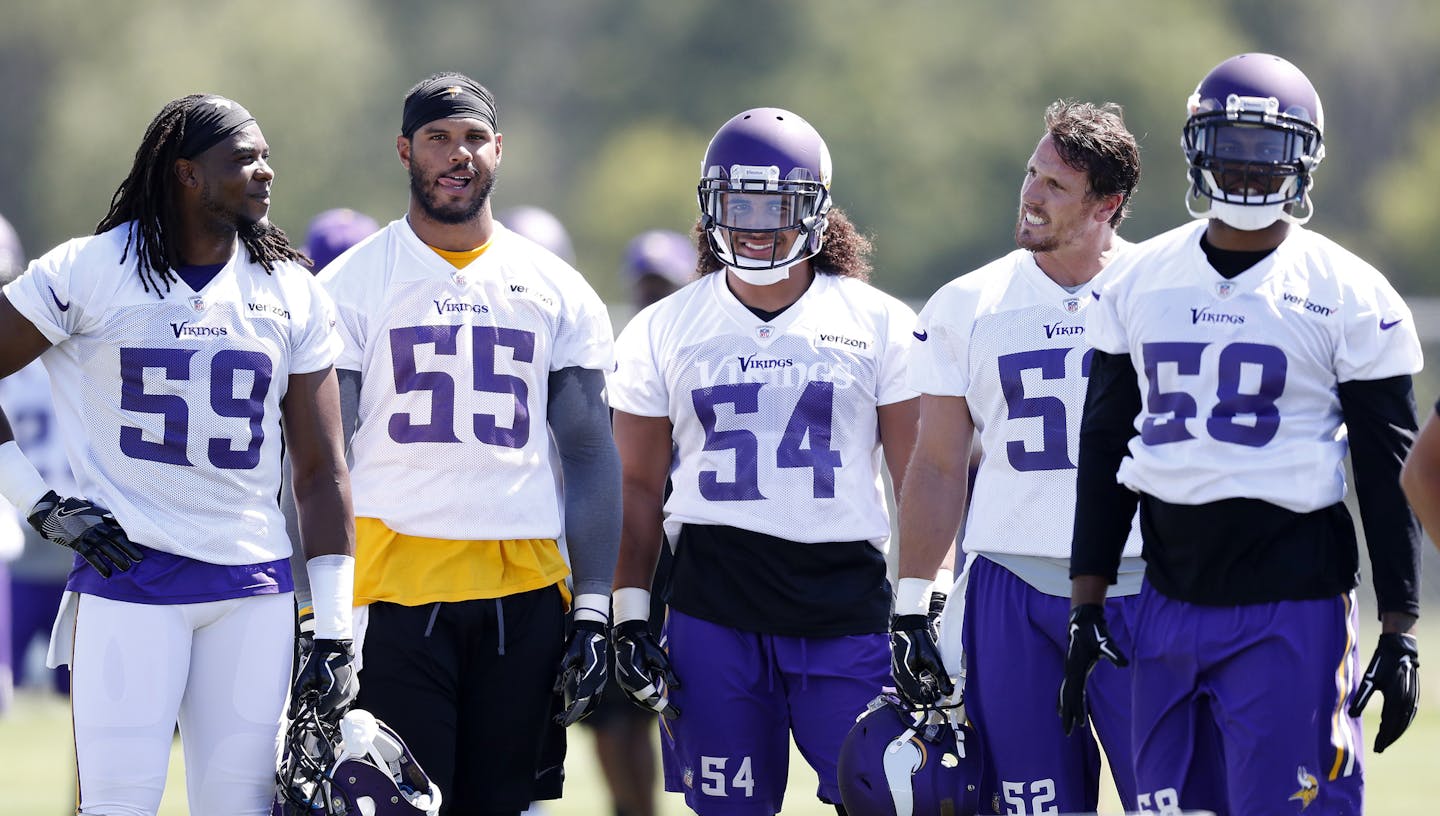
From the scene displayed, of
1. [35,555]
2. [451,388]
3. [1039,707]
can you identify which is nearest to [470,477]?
[451,388]

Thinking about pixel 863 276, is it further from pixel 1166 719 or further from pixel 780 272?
pixel 1166 719

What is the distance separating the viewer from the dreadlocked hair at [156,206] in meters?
4.69

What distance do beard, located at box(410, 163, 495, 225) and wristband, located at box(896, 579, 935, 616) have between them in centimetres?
139

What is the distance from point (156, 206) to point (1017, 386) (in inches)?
79.8

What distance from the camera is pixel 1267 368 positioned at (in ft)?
13.8

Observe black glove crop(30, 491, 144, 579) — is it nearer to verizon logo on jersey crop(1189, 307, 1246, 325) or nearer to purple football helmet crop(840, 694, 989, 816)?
purple football helmet crop(840, 694, 989, 816)

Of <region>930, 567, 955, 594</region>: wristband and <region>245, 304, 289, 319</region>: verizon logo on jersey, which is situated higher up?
<region>245, 304, 289, 319</region>: verizon logo on jersey

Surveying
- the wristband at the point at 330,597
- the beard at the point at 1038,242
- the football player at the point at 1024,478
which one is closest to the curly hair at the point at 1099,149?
the football player at the point at 1024,478

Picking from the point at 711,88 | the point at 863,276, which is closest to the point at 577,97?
the point at 711,88

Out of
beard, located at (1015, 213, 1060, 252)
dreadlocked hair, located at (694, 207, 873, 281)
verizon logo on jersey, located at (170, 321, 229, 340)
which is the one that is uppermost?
dreadlocked hair, located at (694, 207, 873, 281)

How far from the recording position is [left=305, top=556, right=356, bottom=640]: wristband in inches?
189

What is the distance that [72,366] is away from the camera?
4664 mm

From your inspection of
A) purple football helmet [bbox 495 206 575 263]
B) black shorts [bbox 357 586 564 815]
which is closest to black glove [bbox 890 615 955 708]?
black shorts [bbox 357 586 564 815]

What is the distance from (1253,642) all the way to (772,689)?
142cm
